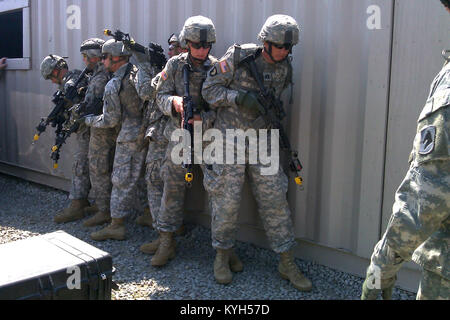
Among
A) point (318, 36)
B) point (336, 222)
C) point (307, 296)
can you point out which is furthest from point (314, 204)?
point (318, 36)

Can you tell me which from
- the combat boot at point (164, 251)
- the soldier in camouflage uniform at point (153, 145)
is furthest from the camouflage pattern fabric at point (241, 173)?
the soldier in camouflage uniform at point (153, 145)

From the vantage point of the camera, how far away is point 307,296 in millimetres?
3148

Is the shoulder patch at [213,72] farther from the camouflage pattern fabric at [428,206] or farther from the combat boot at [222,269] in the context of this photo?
the camouflage pattern fabric at [428,206]

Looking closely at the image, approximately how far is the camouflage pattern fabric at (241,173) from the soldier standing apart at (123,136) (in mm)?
1115

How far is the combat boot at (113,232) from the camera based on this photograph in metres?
4.26

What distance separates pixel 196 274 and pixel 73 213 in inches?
80.4

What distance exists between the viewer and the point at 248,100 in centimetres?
314

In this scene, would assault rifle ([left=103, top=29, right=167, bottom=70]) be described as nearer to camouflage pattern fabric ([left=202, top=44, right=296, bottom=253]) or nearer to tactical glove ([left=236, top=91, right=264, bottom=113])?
camouflage pattern fabric ([left=202, top=44, right=296, bottom=253])

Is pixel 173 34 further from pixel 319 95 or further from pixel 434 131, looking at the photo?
pixel 434 131

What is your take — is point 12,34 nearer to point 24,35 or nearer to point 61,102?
point 24,35

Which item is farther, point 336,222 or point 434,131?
point 336,222

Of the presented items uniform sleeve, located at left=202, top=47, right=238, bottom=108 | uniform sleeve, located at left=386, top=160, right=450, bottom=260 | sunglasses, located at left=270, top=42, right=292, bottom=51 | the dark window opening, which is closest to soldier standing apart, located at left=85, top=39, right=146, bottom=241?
uniform sleeve, located at left=202, top=47, right=238, bottom=108

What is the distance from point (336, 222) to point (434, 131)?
207cm

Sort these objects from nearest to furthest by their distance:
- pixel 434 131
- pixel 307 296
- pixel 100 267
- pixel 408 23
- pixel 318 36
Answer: pixel 434 131 → pixel 100 267 → pixel 408 23 → pixel 307 296 → pixel 318 36
